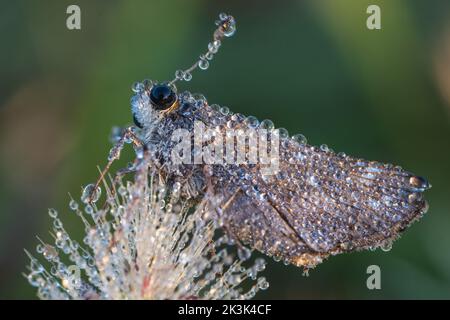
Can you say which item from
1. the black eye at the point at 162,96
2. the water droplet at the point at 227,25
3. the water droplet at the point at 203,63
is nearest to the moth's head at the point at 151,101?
the black eye at the point at 162,96

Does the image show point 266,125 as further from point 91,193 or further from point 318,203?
point 91,193

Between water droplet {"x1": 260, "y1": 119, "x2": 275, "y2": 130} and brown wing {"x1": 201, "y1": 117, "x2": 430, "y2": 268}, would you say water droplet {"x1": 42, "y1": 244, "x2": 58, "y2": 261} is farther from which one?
water droplet {"x1": 260, "y1": 119, "x2": 275, "y2": 130}

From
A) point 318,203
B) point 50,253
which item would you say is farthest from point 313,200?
point 50,253

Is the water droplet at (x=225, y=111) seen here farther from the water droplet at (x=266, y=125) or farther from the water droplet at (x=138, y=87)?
the water droplet at (x=138, y=87)

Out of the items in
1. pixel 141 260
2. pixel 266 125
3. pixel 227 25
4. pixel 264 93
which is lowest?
pixel 141 260

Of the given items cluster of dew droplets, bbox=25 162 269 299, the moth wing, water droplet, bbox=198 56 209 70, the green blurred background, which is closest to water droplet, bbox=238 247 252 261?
cluster of dew droplets, bbox=25 162 269 299

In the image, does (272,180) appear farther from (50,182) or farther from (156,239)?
(50,182)
